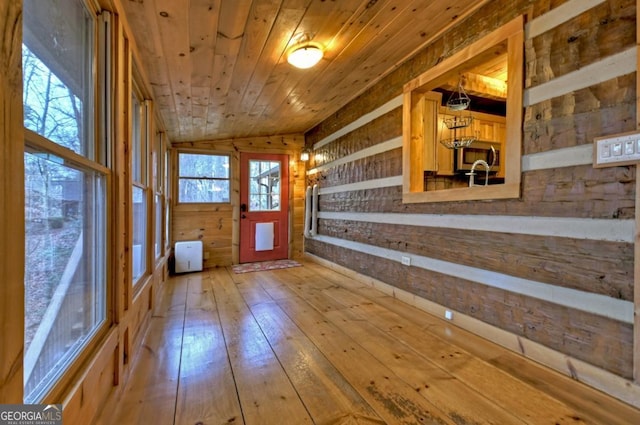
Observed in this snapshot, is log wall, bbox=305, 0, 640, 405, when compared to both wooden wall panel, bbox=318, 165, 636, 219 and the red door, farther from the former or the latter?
the red door

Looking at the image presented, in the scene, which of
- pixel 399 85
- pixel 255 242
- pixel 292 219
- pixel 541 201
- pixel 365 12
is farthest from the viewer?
pixel 292 219

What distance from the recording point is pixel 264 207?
5160mm

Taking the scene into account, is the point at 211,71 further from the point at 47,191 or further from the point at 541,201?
the point at 541,201

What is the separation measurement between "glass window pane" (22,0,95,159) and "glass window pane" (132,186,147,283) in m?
0.95

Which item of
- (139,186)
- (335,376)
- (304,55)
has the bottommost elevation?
(335,376)

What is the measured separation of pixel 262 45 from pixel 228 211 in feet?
10.5

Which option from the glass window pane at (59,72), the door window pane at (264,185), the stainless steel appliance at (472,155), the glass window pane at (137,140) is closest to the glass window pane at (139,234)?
the glass window pane at (137,140)

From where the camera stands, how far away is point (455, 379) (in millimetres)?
1604

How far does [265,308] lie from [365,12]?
251 cm

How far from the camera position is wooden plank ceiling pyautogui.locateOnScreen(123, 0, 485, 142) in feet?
5.69

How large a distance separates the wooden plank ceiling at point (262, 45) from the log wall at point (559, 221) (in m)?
0.32

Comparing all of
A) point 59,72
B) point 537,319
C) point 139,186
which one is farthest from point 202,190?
point 537,319

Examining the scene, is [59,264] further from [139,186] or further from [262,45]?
[262,45]

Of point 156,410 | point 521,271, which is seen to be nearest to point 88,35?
point 156,410
